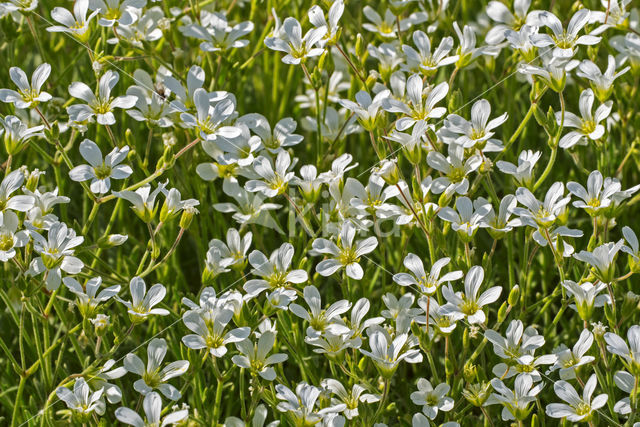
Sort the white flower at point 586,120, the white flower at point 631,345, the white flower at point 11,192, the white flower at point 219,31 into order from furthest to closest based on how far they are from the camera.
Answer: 1. the white flower at point 219,31
2. the white flower at point 586,120
3. the white flower at point 11,192
4. the white flower at point 631,345

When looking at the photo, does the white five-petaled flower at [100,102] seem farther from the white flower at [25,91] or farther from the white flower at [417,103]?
the white flower at [417,103]

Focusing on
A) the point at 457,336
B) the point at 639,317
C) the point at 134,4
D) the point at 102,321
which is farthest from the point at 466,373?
the point at 134,4

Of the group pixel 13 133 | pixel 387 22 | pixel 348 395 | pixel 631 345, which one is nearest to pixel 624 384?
pixel 631 345

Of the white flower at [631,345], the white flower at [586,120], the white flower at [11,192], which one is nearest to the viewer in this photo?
the white flower at [631,345]

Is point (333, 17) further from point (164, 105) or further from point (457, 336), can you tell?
point (457, 336)

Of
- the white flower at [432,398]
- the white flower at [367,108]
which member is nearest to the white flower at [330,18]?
the white flower at [367,108]
